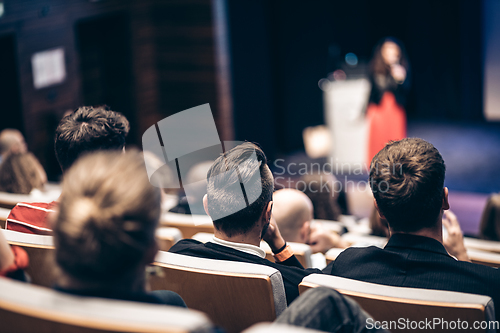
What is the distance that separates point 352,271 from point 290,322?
586 mm

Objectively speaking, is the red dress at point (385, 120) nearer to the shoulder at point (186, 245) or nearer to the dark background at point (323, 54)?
the dark background at point (323, 54)

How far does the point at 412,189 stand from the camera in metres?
1.49

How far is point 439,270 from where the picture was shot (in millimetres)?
1380

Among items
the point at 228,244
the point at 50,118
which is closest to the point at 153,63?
the point at 50,118

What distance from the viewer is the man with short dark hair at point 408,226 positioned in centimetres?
139

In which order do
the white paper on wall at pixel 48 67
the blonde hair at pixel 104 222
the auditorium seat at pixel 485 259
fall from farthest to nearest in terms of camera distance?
the white paper on wall at pixel 48 67
the auditorium seat at pixel 485 259
the blonde hair at pixel 104 222

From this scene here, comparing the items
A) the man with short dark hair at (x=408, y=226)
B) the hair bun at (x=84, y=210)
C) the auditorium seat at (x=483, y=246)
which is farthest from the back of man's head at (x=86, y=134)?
the auditorium seat at (x=483, y=246)

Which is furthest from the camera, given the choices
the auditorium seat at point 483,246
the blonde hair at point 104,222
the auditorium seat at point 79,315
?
the auditorium seat at point 483,246

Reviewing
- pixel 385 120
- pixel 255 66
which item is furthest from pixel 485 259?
pixel 255 66

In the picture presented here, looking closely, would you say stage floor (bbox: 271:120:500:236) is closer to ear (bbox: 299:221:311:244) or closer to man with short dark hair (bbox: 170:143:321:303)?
ear (bbox: 299:221:311:244)

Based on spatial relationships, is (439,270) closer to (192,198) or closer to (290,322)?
(290,322)

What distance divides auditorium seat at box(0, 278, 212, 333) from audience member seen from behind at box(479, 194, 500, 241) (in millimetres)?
2571

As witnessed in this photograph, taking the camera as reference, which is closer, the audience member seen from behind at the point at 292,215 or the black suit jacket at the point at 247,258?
the black suit jacket at the point at 247,258

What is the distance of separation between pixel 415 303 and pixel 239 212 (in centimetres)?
59
